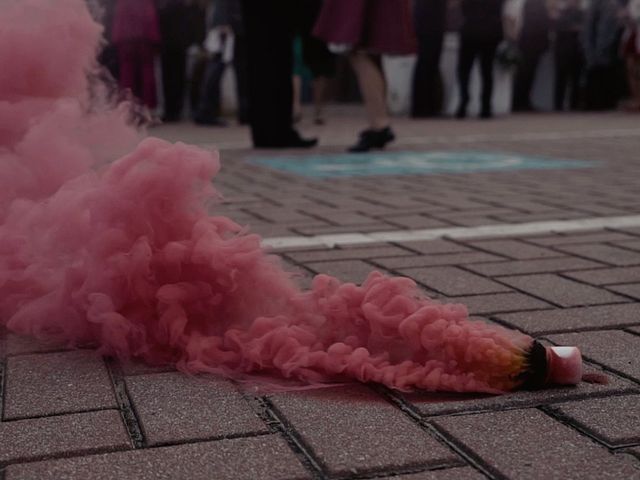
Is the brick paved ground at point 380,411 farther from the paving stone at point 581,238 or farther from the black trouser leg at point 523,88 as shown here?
the black trouser leg at point 523,88

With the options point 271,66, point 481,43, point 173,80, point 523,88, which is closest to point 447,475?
point 271,66

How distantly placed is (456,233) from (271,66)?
4117mm

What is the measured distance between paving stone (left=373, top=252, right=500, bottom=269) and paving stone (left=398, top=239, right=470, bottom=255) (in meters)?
0.07

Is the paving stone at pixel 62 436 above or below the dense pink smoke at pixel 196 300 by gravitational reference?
below

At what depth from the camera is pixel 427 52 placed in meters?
13.3

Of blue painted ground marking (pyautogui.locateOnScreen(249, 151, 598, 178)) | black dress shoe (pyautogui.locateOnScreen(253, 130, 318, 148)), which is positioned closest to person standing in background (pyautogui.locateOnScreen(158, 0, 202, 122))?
black dress shoe (pyautogui.locateOnScreen(253, 130, 318, 148))

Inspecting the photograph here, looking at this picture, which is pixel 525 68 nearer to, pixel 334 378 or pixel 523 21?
pixel 523 21

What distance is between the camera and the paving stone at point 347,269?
2.99 meters

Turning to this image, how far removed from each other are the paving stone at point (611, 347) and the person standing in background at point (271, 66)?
558 centimetres

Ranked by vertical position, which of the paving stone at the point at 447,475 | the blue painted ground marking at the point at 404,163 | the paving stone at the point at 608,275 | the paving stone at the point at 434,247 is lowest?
the blue painted ground marking at the point at 404,163

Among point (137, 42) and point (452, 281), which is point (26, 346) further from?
point (137, 42)

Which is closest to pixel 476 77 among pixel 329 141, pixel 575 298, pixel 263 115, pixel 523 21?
pixel 523 21

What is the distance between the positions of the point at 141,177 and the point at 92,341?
17.1 inches

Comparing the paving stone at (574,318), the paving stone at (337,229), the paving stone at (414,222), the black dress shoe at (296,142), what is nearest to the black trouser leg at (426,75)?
the black dress shoe at (296,142)
